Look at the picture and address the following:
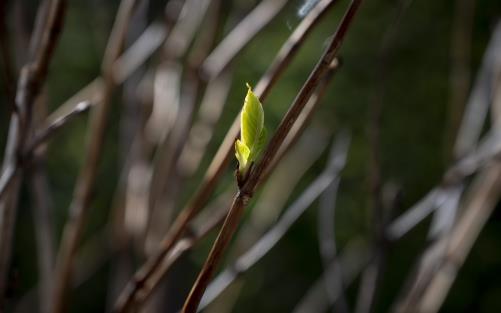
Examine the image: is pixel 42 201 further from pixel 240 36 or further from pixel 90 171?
pixel 240 36

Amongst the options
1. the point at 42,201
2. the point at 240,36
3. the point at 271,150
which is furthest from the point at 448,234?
the point at 271,150

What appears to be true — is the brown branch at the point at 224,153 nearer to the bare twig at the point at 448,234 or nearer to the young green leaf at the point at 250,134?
the young green leaf at the point at 250,134

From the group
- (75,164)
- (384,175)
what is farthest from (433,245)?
(75,164)

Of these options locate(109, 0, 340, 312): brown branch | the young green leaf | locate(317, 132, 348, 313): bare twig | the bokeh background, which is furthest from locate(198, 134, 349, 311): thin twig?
the bokeh background

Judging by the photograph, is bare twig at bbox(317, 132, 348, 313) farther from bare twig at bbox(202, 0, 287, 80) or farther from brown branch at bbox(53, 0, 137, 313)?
brown branch at bbox(53, 0, 137, 313)

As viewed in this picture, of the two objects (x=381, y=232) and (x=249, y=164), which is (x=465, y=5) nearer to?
(x=381, y=232)

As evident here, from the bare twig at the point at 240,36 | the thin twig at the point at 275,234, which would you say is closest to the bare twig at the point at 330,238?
the thin twig at the point at 275,234

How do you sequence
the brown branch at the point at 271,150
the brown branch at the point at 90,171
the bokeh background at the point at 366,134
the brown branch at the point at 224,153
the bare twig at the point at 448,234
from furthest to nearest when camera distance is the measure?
the bokeh background at the point at 366,134
the bare twig at the point at 448,234
the brown branch at the point at 90,171
the brown branch at the point at 224,153
the brown branch at the point at 271,150
